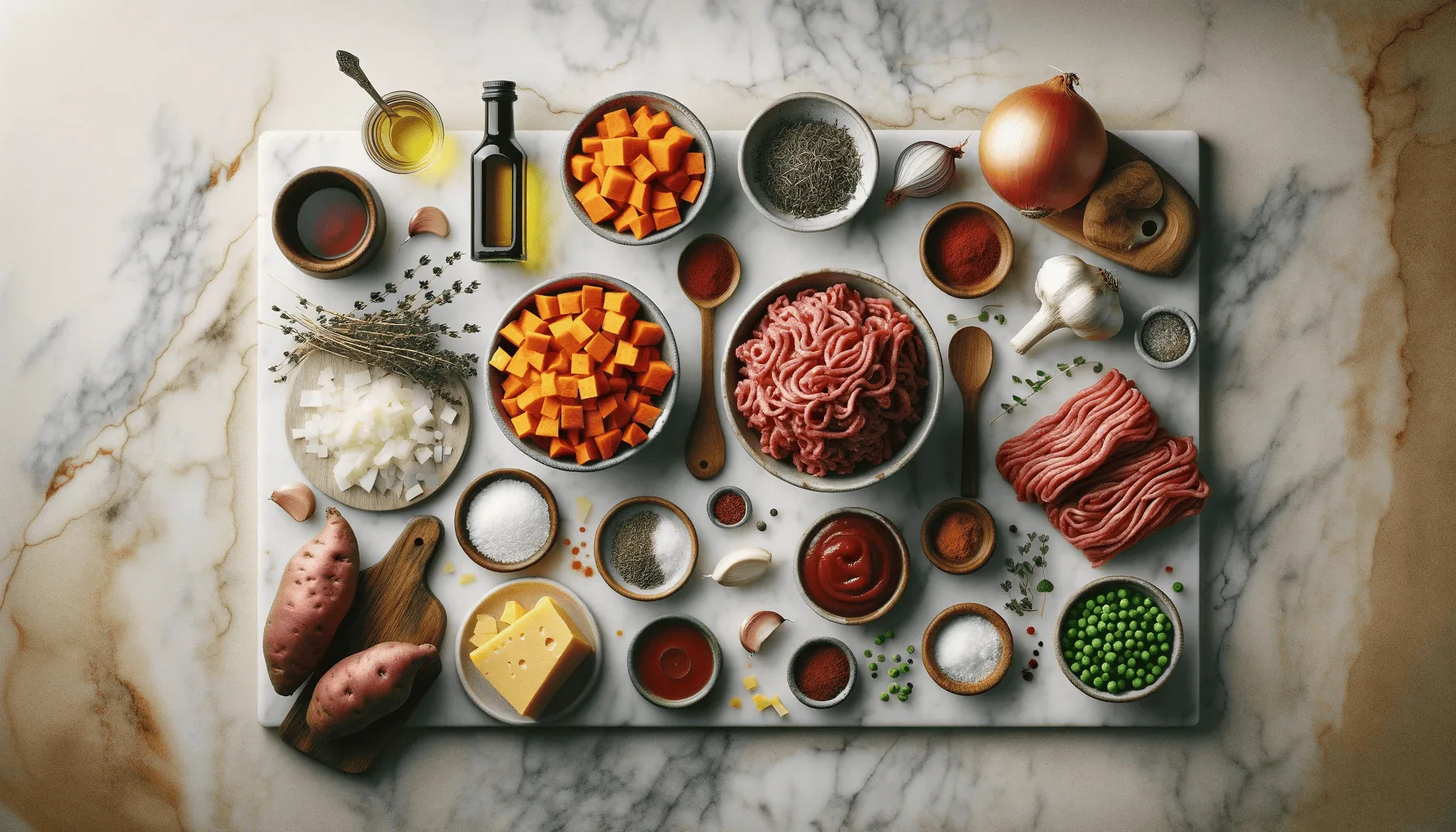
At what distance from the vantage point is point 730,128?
9.11 feet

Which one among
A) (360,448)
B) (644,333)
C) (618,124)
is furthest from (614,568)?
(618,124)


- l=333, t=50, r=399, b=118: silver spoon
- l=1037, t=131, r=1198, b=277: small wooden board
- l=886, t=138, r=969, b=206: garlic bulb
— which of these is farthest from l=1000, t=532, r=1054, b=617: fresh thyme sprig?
l=333, t=50, r=399, b=118: silver spoon

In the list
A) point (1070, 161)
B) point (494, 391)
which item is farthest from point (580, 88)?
point (1070, 161)

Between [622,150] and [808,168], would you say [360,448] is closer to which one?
[622,150]

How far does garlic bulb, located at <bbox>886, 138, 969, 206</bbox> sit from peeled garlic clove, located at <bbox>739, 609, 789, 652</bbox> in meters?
1.30

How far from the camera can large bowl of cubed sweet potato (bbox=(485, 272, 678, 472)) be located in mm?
2430

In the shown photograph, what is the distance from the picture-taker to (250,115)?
9.20 feet

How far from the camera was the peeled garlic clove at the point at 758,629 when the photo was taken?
2.58m

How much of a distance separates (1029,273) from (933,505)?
0.77m

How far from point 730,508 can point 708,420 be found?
28cm

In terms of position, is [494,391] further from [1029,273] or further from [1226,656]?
[1226,656]

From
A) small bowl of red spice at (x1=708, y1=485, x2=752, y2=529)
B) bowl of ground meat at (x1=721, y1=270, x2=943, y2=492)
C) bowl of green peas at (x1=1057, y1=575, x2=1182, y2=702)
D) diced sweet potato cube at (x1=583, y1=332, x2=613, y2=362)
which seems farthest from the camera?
small bowl of red spice at (x1=708, y1=485, x2=752, y2=529)

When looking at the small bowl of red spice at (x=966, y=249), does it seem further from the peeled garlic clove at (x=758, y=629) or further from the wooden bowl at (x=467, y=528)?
the wooden bowl at (x=467, y=528)

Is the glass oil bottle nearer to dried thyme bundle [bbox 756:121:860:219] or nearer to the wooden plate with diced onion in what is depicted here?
the wooden plate with diced onion
